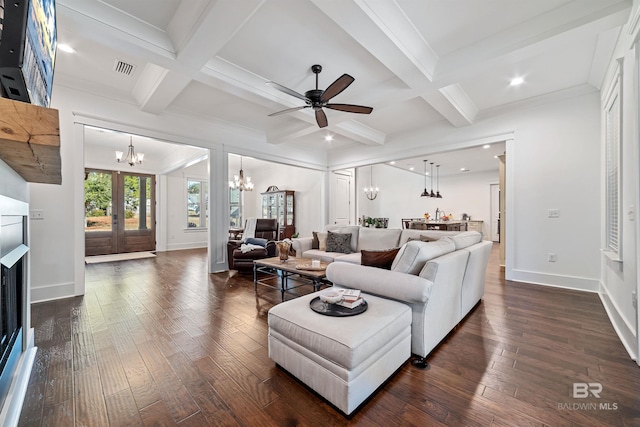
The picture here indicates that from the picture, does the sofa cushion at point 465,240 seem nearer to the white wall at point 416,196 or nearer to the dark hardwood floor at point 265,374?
the dark hardwood floor at point 265,374

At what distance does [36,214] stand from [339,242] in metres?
4.26

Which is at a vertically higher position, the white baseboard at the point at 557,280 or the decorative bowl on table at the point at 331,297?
the decorative bowl on table at the point at 331,297

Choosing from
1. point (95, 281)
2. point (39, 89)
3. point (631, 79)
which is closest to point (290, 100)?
point (39, 89)

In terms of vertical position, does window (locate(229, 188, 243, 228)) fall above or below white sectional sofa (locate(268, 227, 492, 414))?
above

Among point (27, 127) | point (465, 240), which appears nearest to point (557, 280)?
point (465, 240)

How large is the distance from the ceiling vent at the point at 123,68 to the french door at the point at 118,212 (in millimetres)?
4823

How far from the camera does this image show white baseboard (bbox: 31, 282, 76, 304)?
10.9 ft

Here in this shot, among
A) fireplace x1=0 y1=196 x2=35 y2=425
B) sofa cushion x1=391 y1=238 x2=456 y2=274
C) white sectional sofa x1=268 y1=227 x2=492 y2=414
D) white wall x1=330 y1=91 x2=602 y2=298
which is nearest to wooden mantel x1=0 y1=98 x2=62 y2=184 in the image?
fireplace x1=0 y1=196 x2=35 y2=425

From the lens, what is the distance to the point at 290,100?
13.0 ft

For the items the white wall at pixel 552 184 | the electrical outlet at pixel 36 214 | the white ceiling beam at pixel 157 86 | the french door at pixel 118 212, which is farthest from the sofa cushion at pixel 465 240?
the french door at pixel 118 212

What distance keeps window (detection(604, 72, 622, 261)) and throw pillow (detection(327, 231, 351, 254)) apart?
322 centimetres

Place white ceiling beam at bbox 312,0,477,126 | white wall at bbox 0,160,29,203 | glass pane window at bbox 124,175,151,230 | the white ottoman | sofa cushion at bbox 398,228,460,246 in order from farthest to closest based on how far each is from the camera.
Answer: glass pane window at bbox 124,175,151,230
sofa cushion at bbox 398,228,460,246
white ceiling beam at bbox 312,0,477,126
the white ottoman
white wall at bbox 0,160,29,203

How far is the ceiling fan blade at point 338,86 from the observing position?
258cm

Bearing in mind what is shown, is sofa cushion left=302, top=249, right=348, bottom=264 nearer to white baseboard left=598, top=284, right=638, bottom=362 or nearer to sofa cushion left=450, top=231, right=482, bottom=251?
sofa cushion left=450, top=231, right=482, bottom=251
